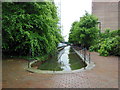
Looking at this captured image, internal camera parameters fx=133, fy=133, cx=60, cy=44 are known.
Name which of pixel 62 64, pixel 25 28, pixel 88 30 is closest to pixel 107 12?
pixel 88 30

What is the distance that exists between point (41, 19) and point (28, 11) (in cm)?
141

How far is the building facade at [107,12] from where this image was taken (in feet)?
124

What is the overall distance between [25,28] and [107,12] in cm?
3429

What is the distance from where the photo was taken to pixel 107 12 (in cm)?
3900

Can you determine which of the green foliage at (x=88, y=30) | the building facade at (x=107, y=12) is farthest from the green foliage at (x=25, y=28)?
the building facade at (x=107, y=12)

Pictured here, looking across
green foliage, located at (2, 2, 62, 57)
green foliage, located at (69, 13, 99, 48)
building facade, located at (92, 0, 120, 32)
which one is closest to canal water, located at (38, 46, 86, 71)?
green foliage, located at (2, 2, 62, 57)

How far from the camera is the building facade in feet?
124

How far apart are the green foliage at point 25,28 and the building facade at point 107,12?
30315 mm

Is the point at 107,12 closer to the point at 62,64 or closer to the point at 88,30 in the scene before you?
the point at 88,30

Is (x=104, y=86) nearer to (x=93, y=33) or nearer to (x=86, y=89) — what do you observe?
(x=86, y=89)

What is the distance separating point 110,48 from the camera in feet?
45.6

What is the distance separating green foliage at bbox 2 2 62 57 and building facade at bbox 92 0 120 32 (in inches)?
1194

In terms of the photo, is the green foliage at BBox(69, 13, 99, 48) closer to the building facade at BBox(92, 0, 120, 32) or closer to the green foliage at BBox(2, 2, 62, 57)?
the green foliage at BBox(2, 2, 62, 57)

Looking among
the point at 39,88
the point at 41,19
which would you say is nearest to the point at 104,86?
the point at 39,88
